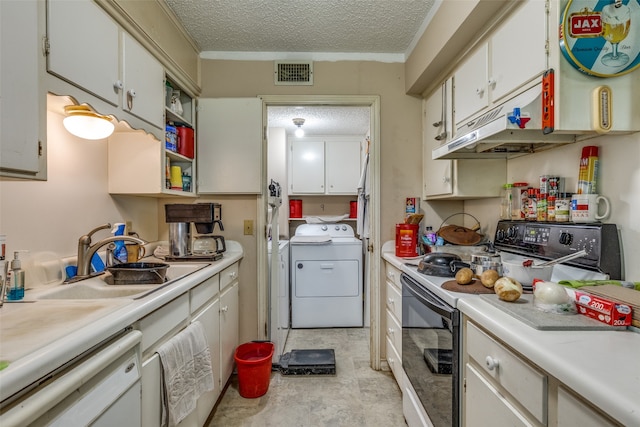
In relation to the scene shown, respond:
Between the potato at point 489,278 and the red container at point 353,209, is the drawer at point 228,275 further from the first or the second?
the red container at point 353,209

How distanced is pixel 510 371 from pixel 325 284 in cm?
240

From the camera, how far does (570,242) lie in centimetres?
123

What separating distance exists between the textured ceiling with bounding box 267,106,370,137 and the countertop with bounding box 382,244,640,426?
2.55m

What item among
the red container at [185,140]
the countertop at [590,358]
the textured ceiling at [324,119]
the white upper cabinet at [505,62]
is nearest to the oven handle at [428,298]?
the countertop at [590,358]

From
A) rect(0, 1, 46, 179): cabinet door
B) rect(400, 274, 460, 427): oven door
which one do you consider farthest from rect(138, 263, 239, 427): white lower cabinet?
rect(400, 274, 460, 427): oven door

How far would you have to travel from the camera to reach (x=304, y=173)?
400cm

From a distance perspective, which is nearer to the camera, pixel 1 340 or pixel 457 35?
pixel 1 340

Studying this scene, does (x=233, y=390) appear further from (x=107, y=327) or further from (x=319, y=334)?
(x=107, y=327)

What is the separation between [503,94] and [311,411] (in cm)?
202

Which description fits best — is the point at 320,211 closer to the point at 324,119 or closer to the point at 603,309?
the point at 324,119

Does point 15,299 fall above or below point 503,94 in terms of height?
below

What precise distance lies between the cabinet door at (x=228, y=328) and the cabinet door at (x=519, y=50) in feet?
6.25

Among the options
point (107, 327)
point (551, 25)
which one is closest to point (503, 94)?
point (551, 25)

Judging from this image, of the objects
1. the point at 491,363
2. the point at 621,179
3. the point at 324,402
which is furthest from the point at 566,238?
the point at 324,402
